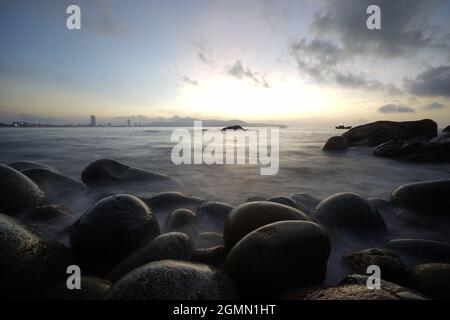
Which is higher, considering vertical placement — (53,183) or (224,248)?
(53,183)

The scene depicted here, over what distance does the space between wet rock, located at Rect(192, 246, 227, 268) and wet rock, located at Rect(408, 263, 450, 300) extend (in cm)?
197

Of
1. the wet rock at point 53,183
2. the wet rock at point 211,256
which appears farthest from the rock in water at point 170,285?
the wet rock at point 53,183

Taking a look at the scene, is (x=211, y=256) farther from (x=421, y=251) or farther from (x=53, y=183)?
(x=53, y=183)

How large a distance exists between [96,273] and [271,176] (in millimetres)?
6821

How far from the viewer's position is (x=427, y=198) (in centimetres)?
496

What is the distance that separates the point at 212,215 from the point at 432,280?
3105mm

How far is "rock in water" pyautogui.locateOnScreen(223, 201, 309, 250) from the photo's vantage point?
10.0ft

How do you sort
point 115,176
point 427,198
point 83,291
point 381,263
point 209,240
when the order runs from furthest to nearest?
1. point 115,176
2. point 427,198
3. point 209,240
4. point 381,263
5. point 83,291

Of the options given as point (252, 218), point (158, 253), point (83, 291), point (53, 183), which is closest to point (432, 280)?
point (252, 218)

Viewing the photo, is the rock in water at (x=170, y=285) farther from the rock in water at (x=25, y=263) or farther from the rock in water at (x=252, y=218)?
the rock in water at (x=25, y=263)
